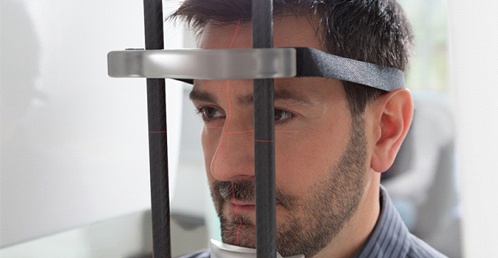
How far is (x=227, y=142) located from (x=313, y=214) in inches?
6.1

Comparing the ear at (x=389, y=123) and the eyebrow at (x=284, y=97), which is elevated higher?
the eyebrow at (x=284, y=97)

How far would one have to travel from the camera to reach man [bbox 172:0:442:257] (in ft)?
2.77

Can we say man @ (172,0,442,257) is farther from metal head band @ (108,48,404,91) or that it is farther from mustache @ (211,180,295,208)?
metal head band @ (108,48,404,91)

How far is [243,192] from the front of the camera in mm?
856

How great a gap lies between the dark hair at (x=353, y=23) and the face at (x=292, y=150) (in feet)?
0.05

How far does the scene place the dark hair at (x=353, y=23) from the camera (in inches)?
33.3

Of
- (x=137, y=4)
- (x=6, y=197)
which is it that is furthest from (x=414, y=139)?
(x=6, y=197)

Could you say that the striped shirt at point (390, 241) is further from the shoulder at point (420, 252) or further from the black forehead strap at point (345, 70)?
the black forehead strap at point (345, 70)

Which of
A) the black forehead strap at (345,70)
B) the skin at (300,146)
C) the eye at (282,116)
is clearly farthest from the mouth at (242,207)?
the black forehead strap at (345,70)

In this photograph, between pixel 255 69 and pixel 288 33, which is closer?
pixel 255 69

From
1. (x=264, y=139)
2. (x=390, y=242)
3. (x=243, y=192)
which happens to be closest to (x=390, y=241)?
(x=390, y=242)

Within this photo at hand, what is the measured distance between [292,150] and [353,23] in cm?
18

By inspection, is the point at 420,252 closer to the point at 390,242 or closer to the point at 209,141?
the point at 390,242

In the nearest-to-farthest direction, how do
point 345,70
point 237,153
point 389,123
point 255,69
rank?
point 255,69, point 345,70, point 237,153, point 389,123
